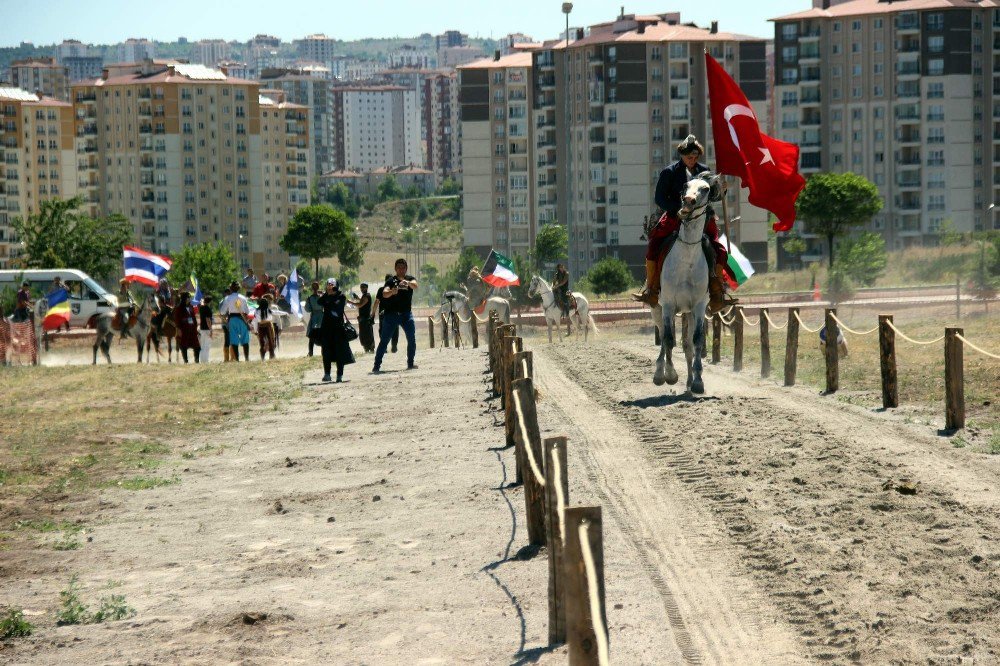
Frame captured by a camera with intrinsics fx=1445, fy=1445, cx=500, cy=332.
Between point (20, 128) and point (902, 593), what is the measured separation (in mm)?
160625

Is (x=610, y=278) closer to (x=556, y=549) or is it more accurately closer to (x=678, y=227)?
(x=678, y=227)

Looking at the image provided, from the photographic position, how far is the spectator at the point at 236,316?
30.1m

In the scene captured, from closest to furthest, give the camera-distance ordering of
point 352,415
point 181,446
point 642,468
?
point 642,468 → point 181,446 → point 352,415

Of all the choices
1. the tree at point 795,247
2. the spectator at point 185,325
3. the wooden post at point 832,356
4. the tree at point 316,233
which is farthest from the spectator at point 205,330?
the tree at point 316,233

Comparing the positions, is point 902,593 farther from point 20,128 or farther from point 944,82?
point 20,128

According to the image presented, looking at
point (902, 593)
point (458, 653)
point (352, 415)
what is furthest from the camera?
point (352, 415)

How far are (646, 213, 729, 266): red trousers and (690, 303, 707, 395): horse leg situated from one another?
631 mm

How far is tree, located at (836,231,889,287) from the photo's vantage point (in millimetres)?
71625

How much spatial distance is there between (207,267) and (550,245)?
25721 millimetres

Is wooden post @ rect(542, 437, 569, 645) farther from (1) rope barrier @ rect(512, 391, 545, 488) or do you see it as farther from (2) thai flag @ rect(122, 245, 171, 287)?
(2) thai flag @ rect(122, 245, 171, 287)

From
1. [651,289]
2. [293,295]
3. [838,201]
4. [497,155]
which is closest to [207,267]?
[497,155]

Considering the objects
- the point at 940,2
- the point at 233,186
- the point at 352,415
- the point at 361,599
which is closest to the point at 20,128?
the point at 233,186

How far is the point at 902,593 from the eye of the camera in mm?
7824

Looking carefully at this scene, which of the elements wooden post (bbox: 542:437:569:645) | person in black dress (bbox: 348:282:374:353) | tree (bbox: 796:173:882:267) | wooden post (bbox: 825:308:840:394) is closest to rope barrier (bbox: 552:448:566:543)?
wooden post (bbox: 542:437:569:645)
